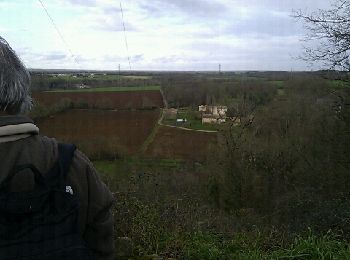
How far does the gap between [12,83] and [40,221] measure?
0.51 metres

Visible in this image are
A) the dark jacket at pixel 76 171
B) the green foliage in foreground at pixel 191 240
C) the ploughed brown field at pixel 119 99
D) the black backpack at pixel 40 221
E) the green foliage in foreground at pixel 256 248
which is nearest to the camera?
the black backpack at pixel 40 221

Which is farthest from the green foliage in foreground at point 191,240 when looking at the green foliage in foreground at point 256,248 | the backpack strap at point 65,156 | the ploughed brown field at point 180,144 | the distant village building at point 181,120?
the distant village building at point 181,120

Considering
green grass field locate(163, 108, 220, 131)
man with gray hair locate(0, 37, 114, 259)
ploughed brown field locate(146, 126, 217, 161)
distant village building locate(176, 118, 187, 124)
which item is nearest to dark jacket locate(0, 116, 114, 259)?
man with gray hair locate(0, 37, 114, 259)

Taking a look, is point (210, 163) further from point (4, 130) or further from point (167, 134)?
point (4, 130)

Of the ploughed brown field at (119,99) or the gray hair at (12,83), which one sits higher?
the gray hair at (12,83)

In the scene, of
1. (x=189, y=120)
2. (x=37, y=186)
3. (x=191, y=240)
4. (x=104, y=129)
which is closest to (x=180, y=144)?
(x=189, y=120)

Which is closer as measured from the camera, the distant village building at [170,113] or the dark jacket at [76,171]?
the dark jacket at [76,171]

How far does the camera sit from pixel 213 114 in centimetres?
2666

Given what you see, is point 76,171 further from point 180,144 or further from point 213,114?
point 180,144

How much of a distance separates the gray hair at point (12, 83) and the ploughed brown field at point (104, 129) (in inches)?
530

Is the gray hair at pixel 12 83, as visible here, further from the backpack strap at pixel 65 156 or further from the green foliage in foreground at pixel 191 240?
the green foliage in foreground at pixel 191 240

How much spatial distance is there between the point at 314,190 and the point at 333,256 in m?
9.96

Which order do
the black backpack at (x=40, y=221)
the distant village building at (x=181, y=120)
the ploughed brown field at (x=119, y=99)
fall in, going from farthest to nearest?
the distant village building at (x=181, y=120) < the ploughed brown field at (x=119, y=99) < the black backpack at (x=40, y=221)

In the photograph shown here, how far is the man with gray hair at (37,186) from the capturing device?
1377 millimetres
